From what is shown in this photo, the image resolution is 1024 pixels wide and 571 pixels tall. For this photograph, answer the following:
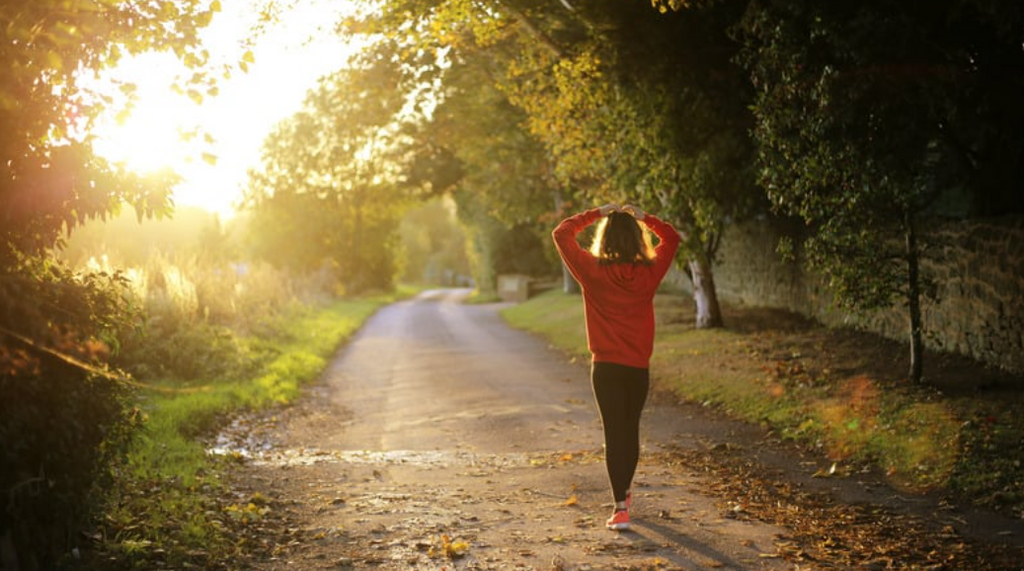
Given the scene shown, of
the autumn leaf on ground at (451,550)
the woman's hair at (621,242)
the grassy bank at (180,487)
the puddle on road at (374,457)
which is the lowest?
the puddle on road at (374,457)

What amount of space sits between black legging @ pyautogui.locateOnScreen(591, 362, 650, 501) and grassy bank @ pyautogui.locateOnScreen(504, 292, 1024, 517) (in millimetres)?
2808

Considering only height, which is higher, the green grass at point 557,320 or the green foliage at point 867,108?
the green foliage at point 867,108

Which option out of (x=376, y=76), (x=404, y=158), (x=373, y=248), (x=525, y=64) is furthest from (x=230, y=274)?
(x=373, y=248)

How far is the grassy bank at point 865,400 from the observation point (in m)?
8.51

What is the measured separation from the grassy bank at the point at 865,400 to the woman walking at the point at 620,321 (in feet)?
9.43

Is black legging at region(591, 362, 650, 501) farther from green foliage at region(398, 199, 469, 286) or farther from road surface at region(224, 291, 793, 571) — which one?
green foliage at region(398, 199, 469, 286)

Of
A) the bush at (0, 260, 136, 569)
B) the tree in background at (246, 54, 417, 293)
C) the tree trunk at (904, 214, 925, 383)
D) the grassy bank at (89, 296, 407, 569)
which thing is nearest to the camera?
the bush at (0, 260, 136, 569)

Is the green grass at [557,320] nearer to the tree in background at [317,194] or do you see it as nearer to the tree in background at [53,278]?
the tree in background at [317,194]

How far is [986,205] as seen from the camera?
1407cm

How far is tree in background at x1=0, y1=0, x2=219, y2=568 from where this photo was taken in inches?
202

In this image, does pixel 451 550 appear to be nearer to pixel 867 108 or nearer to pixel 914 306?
pixel 867 108

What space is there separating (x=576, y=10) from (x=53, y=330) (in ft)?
37.7

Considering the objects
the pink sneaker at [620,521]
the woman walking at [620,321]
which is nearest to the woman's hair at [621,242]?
the woman walking at [620,321]

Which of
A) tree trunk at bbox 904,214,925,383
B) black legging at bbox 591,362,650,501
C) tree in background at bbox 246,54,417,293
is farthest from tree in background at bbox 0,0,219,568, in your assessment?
tree in background at bbox 246,54,417,293
